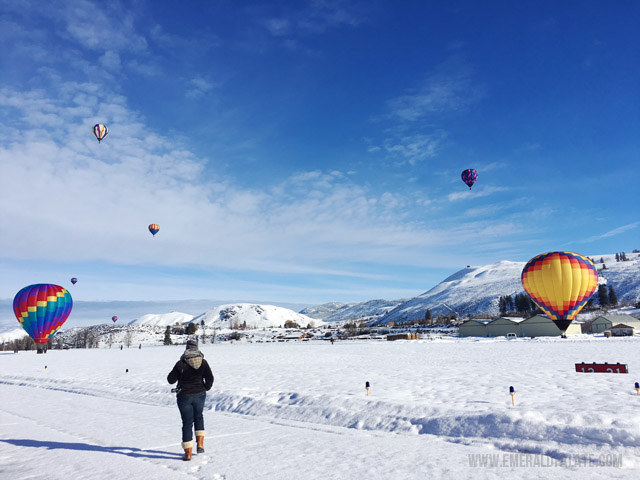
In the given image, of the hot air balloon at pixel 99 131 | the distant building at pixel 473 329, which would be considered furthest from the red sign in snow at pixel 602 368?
the distant building at pixel 473 329

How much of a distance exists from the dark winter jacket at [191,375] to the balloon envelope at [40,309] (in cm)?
6350

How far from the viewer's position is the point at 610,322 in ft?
330

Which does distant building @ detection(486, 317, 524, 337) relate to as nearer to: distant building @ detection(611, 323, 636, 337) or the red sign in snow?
distant building @ detection(611, 323, 636, 337)

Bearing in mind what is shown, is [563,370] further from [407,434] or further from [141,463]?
[141,463]

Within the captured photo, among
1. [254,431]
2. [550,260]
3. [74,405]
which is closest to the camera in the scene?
[254,431]

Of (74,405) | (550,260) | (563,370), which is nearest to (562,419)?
(563,370)

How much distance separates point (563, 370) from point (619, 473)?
1840 centimetres

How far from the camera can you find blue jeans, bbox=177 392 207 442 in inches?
339

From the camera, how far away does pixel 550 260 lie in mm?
51062

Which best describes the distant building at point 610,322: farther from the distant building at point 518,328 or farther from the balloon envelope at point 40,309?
the balloon envelope at point 40,309

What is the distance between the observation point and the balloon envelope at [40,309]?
6069 cm

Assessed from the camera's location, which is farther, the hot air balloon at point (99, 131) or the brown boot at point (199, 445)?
the hot air balloon at point (99, 131)

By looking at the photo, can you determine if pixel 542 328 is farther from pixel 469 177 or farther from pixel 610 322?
pixel 469 177

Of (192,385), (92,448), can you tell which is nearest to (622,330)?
(192,385)
